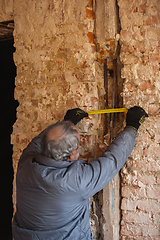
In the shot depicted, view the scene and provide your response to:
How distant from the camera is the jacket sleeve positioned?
3.99 feet

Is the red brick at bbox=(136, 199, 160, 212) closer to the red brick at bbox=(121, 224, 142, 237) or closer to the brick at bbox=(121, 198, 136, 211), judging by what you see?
the brick at bbox=(121, 198, 136, 211)

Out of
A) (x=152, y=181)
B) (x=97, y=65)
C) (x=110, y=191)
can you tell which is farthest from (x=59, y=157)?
(x=97, y=65)

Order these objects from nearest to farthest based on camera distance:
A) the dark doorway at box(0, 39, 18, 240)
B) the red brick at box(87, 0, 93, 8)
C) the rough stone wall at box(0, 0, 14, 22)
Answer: the red brick at box(87, 0, 93, 8), the rough stone wall at box(0, 0, 14, 22), the dark doorway at box(0, 39, 18, 240)

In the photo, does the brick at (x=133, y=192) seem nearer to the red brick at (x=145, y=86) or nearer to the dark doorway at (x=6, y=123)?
the red brick at (x=145, y=86)

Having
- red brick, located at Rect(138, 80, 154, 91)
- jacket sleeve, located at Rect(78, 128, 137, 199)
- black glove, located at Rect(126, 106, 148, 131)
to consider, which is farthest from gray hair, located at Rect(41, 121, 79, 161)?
red brick, located at Rect(138, 80, 154, 91)

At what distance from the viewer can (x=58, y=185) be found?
3.82 feet

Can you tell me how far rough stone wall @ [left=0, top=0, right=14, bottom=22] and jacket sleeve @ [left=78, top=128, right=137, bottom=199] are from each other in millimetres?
1886

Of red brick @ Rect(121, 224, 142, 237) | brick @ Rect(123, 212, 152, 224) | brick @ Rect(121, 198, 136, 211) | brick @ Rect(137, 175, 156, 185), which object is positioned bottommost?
red brick @ Rect(121, 224, 142, 237)

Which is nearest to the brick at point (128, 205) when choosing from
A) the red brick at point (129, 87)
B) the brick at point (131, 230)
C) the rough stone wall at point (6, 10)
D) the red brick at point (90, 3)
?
the brick at point (131, 230)

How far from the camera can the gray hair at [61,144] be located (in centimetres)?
121

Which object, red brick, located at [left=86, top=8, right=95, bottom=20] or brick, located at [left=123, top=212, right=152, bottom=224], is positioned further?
red brick, located at [left=86, top=8, right=95, bottom=20]

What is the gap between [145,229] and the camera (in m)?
1.64

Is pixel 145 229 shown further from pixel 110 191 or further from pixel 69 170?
pixel 69 170

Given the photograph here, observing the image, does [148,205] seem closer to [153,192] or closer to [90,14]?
[153,192]
